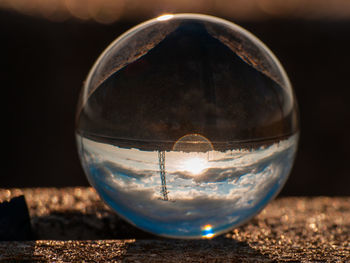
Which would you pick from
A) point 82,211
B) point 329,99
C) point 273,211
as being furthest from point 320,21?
point 82,211

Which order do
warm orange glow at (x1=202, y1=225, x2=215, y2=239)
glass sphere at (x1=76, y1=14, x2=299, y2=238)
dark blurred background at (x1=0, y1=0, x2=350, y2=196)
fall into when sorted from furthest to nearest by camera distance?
dark blurred background at (x1=0, y1=0, x2=350, y2=196) < warm orange glow at (x1=202, y1=225, x2=215, y2=239) < glass sphere at (x1=76, y1=14, x2=299, y2=238)

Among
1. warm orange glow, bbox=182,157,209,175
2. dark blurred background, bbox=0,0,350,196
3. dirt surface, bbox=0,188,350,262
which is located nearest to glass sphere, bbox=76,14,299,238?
warm orange glow, bbox=182,157,209,175

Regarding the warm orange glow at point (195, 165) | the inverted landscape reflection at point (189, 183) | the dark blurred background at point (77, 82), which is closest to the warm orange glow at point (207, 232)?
the inverted landscape reflection at point (189, 183)

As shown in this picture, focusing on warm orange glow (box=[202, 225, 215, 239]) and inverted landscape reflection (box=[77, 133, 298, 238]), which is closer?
inverted landscape reflection (box=[77, 133, 298, 238])

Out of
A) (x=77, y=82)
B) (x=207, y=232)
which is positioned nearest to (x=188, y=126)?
(x=207, y=232)

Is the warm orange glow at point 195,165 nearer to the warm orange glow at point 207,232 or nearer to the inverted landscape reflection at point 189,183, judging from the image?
the inverted landscape reflection at point 189,183

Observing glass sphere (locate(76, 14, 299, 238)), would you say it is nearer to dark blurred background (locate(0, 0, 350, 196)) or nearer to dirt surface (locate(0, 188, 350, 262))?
dirt surface (locate(0, 188, 350, 262))

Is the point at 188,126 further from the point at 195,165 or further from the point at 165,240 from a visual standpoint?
the point at 165,240

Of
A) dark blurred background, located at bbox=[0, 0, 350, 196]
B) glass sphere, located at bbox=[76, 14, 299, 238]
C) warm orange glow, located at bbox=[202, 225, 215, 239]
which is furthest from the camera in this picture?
dark blurred background, located at bbox=[0, 0, 350, 196]

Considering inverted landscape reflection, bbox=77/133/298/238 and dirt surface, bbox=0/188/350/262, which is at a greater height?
inverted landscape reflection, bbox=77/133/298/238
